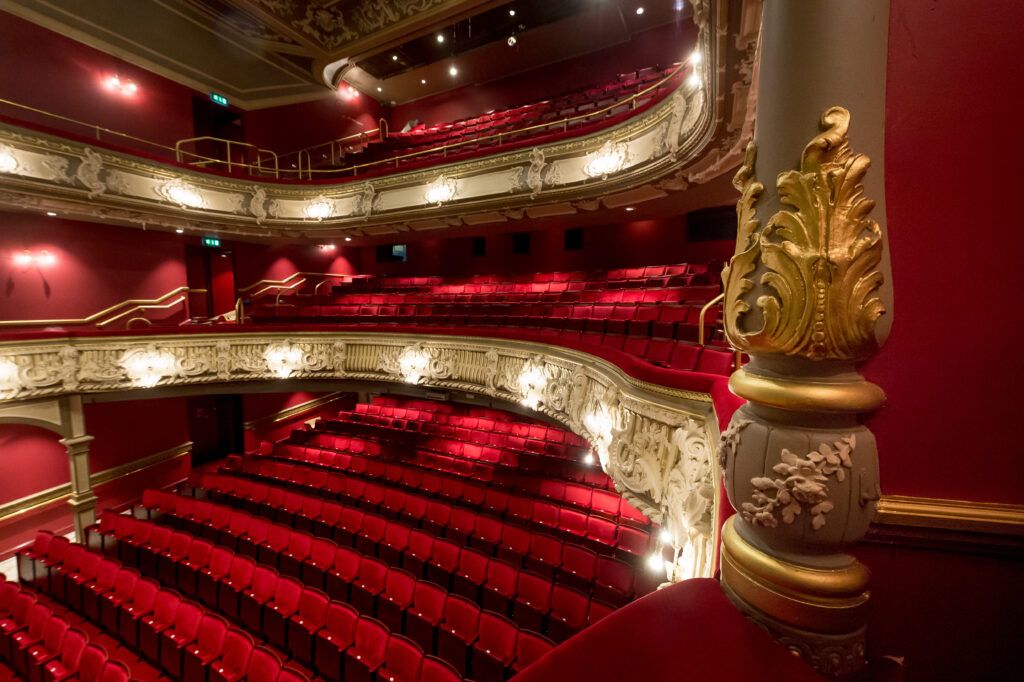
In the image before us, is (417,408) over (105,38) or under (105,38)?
under

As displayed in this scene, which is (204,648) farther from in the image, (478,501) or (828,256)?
(828,256)

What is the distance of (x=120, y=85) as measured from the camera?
6074 mm

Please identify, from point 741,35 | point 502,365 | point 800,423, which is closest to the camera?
point 800,423

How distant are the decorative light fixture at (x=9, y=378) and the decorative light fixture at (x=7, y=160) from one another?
1.99 meters

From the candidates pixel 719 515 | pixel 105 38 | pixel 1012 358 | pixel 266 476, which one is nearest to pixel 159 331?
pixel 266 476

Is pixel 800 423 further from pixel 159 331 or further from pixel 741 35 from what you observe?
pixel 159 331

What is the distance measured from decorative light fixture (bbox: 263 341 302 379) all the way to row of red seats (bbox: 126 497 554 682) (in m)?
2.64

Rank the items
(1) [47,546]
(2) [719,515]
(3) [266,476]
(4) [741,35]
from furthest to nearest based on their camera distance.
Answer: (3) [266,476], (1) [47,546], (4) [741,35], (2) [719,515]

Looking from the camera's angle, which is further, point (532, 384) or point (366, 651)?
point (532, 384)

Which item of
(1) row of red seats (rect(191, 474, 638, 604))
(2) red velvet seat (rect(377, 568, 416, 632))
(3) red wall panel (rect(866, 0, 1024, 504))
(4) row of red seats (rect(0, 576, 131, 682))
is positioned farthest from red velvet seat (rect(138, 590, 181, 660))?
(3) red wall panel (rect(866, 0, 1024, 504))

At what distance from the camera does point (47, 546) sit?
12.9ft

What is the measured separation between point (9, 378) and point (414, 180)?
507 centimetres

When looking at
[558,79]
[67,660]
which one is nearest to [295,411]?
[67,660]

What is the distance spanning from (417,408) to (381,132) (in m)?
5.76
